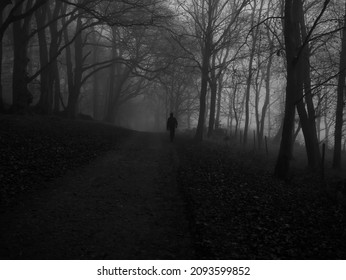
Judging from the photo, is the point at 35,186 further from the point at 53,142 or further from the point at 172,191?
the point at 53,142

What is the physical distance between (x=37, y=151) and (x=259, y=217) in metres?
7.84

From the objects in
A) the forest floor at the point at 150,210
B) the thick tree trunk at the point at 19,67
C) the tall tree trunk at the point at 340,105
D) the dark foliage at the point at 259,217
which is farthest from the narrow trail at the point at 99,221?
the tall tree trunk at the point at 340,105

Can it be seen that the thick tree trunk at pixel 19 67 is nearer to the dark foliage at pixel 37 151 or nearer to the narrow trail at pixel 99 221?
the dark foliage at pixel 37 151

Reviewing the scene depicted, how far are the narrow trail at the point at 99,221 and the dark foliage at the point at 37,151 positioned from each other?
1.72 ft

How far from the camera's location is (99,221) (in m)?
6.30

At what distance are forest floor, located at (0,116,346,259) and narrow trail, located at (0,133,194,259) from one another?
0.02m

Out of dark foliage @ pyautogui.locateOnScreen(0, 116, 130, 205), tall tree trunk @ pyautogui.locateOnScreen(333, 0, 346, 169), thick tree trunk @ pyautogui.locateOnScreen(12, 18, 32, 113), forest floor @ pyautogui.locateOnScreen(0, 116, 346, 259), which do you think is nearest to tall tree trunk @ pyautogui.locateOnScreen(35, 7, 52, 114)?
thick tree trunk @ pyautogui.locateOnScreen(12, 18, 32, 113)

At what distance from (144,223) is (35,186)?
334cm

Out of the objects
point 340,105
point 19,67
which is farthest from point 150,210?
point 19,67

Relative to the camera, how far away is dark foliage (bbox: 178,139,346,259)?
Result: 547 centimetres

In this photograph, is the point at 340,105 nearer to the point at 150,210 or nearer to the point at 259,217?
the point at 259,217

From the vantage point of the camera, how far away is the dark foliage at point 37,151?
7859 millimetres
